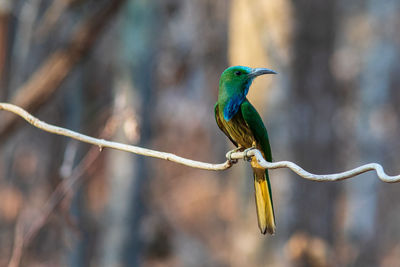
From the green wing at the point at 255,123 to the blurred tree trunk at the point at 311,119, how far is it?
242 cm

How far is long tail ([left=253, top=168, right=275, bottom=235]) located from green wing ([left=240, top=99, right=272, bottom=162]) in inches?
4.8

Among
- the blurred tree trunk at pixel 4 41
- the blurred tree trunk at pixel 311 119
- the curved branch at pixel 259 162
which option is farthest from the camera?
the blurred tree trunk at pixel 311 119

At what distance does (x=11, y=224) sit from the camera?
31.6 feet

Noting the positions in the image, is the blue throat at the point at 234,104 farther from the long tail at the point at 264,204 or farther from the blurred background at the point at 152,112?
the blurred background at the point at 152,112

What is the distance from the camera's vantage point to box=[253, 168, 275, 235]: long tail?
2.67 m

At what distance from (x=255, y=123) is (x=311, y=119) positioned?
2817 millimetres

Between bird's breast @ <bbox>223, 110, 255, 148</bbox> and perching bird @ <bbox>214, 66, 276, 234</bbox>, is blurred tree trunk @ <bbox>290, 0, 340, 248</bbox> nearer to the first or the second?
bird's breast @ <bbox>223, 110, 255, 148</bbox>

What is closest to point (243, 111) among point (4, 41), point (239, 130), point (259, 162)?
point (239, 130)

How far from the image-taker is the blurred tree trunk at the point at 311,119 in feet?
17.9

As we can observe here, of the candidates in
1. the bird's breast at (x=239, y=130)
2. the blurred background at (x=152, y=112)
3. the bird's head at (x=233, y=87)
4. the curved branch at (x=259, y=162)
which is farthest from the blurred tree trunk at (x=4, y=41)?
the bird's head at (x=233, y=87)

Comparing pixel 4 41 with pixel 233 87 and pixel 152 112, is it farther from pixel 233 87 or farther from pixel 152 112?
pixel 233 87

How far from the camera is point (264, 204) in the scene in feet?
9.34

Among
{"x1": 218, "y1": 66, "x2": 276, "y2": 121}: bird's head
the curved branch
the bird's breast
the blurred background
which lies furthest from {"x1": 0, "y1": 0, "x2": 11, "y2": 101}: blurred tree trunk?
{"x1": 218, "y1": 66, "x2": 276, "y2": 121}: bird's head

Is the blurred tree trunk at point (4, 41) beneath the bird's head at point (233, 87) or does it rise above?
above
